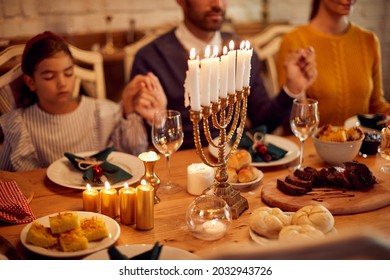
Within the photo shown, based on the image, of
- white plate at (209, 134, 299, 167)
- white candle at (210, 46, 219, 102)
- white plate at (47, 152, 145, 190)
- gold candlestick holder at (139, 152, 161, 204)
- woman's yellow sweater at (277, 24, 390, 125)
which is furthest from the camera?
woman's yellow sweater at (277, 24, 390, 125)

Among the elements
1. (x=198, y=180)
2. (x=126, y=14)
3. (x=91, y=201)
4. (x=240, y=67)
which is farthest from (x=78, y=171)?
(x=126, y=14)

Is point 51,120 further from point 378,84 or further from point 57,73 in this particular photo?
point 378,84

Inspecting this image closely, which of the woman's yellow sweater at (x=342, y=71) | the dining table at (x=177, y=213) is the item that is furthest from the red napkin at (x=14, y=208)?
the woman's yellow sweater at (x=342, y=71)

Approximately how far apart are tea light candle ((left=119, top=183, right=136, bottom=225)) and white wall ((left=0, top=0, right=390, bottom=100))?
6.39 ft

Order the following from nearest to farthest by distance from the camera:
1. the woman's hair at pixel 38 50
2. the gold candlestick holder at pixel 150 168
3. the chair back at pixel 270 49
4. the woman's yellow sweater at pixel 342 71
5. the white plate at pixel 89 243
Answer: the white plate at pixel 89 243, the gold candlestick holder at pixel 150 168, the woman's hair at pixel 38 50, the woman's yellow sweater at pixel 342 71, the chair back at pixel 270 49

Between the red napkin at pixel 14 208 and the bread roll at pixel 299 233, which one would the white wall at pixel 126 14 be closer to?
the red napkin at pixel 14 208

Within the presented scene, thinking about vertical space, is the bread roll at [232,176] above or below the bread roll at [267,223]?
below

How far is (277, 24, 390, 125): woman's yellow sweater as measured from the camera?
7.43ft

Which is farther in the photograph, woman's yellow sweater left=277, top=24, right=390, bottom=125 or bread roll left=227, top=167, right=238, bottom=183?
woman's yellow sweater left=277, top=24, right=390, bottom=125

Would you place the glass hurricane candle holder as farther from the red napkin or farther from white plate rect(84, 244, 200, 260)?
the red napkin

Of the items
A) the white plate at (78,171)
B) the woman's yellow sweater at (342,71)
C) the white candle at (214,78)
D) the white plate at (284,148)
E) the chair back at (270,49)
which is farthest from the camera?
the chair back at (270,49)

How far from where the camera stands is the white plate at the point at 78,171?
144 centimetres

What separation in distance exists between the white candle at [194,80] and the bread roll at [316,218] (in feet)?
1.07

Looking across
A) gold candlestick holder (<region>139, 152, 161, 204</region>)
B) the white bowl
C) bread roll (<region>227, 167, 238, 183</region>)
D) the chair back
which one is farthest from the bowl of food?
the chair back
